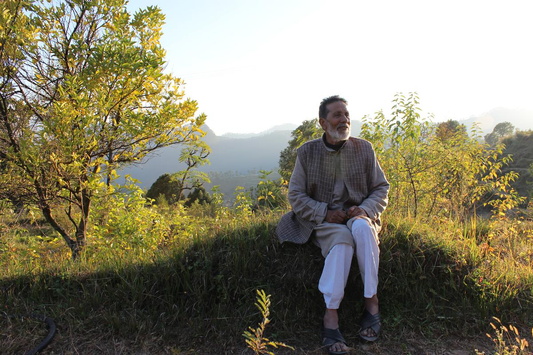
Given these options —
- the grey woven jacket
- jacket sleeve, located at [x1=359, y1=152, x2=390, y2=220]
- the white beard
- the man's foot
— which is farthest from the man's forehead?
the man's foot

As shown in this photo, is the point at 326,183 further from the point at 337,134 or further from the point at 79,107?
the point at 79,107

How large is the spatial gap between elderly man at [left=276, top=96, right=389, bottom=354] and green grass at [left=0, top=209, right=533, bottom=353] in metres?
0.27

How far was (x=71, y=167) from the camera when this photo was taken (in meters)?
3.45

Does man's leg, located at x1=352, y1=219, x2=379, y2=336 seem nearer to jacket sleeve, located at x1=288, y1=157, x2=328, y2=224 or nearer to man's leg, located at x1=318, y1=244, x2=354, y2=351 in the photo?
man's leg, located at x1=318, y1=244, x2=354, y2=351

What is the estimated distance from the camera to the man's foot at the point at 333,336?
7.13ft

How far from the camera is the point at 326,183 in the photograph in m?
3.04

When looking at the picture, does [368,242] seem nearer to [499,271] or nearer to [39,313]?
[499,271]

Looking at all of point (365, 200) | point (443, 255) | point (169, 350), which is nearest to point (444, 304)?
point (443, 255)

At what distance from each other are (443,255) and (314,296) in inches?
54.1

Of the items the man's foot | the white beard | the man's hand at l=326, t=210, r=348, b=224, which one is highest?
the white beard

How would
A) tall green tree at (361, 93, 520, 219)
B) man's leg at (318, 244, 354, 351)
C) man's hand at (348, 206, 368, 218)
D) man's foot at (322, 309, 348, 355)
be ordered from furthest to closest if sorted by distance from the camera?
tall green tree at (361, 93, 520, 219) < man's hand at (348, 206, 368, 218) < man's leg at (318, 244, 354, 351) < man's foot at (322, 309, 348, 355)

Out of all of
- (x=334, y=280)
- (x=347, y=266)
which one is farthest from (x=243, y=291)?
(x=347, y=266)

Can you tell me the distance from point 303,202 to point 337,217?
A: 1.22 feet

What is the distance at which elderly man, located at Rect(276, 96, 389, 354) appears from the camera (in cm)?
250
